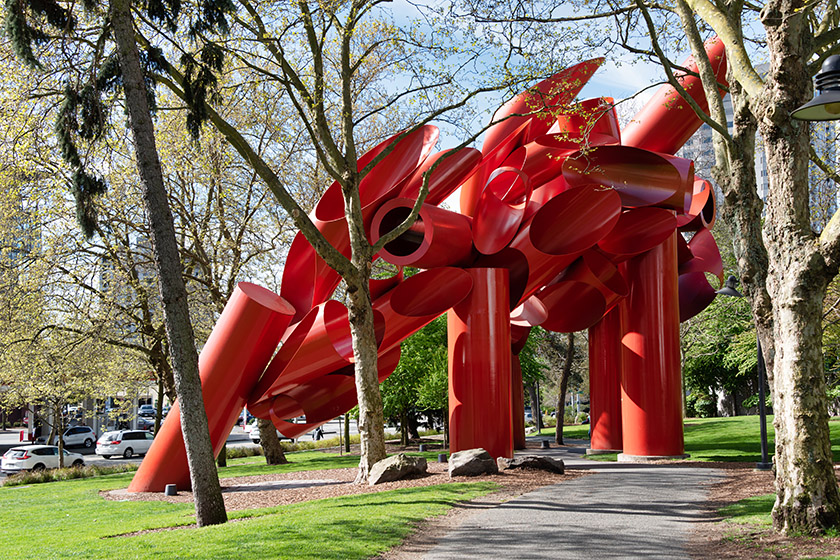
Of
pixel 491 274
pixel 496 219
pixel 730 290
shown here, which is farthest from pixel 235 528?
pixel 730 290

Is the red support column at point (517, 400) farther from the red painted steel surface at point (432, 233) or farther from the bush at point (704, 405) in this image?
the bush at point (704, 405)

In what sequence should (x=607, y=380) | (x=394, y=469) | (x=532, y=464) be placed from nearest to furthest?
(x=394, y=469) → (x=532, y=464) → (x=607, y=380)

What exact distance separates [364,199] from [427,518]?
872 centimetres

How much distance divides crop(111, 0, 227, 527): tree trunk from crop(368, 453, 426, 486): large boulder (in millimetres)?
3587

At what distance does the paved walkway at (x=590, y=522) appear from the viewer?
727 cm

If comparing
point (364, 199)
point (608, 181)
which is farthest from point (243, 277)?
point (608, 181)

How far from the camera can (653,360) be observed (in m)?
15.6

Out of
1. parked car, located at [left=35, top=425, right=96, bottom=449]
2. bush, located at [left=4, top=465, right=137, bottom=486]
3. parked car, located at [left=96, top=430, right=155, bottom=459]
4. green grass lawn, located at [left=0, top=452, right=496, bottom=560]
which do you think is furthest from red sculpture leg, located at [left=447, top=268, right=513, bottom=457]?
parked car, located at [left=35, top=425, right=96, bottom=449]

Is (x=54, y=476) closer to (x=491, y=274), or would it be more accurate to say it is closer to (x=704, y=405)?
(x=491, y=274)

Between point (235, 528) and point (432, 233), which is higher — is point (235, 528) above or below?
below

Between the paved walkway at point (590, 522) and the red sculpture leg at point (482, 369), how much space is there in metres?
2.40

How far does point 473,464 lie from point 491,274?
3.94 metres

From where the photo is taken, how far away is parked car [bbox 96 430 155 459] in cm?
3588

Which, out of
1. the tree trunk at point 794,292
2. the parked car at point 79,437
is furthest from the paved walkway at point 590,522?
the parked car at point 79,437
